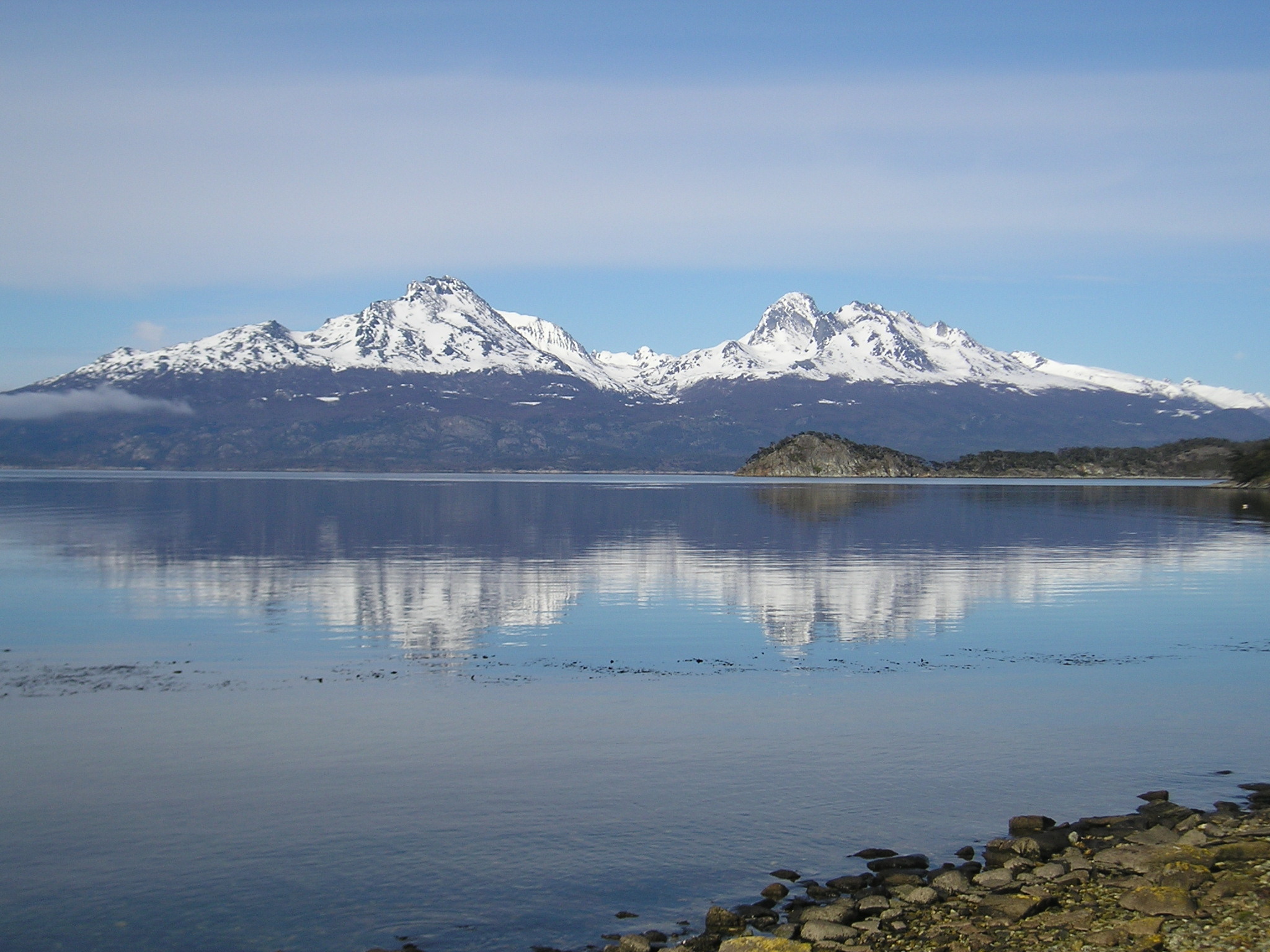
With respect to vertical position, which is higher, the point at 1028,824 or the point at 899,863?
the point at 1028,824

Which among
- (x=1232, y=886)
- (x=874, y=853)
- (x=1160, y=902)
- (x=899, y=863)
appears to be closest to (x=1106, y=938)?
(x=1160, y=902)

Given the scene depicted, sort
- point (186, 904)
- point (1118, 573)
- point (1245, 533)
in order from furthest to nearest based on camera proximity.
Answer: point (1245, 533), point (1118, 573), point (186, 904)

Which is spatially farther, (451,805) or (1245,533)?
(1245,533)

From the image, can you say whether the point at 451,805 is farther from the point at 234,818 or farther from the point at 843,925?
the point at 843,925

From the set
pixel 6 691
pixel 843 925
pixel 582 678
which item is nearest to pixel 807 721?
pixel 582 678

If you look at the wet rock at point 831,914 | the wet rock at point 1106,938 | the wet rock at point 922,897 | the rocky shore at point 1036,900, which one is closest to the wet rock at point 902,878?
the rocky shore at point 1036,900

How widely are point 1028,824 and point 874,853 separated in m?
2.80

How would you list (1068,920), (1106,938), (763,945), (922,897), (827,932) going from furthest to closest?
(922,897), (1068,920), (827,932), (1106,938), (763,945)

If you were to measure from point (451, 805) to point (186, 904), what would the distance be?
489cm

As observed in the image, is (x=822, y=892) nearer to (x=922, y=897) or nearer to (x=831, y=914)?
(x=831, y=914)

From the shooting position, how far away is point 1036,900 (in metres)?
14.7

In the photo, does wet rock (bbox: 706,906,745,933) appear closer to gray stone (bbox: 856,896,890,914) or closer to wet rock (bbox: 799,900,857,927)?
wet rock (bbox: 799,900,857,927)

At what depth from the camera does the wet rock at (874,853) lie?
16.8m

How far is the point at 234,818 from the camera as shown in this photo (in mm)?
18438
